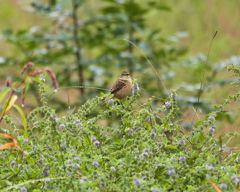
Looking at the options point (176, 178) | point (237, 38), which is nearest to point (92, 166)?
point (176, 178)

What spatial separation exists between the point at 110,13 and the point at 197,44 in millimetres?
3474

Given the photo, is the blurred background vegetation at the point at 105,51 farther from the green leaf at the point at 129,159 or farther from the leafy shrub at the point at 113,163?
the green leaf at the point at 129,159

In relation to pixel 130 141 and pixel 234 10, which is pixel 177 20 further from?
pixel 130 141

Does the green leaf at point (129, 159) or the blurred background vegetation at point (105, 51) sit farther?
the blurred background vegetation at point (105, 51)

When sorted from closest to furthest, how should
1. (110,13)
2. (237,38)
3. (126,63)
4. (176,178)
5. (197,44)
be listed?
(176,178) < (110,13) < (126,63) < (237,38) < (197,44)

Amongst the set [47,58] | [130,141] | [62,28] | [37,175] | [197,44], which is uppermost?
[197,44]

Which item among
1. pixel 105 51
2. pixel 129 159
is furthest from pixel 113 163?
pixel 105 51

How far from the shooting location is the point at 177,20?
23.5ft

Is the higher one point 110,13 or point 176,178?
point 110,13

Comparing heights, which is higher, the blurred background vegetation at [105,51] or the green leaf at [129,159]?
the blurred background vegetation at [105,51]

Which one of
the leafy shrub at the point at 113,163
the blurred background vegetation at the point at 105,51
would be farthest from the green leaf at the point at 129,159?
the blurred background vegetation at the point at 105,51

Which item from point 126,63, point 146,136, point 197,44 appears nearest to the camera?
point 146,136

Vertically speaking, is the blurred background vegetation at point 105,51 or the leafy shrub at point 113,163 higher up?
the blurred background vegetation at point 105,51

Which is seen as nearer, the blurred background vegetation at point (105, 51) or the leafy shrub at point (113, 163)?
the leafy shrub at point (113, 163)
